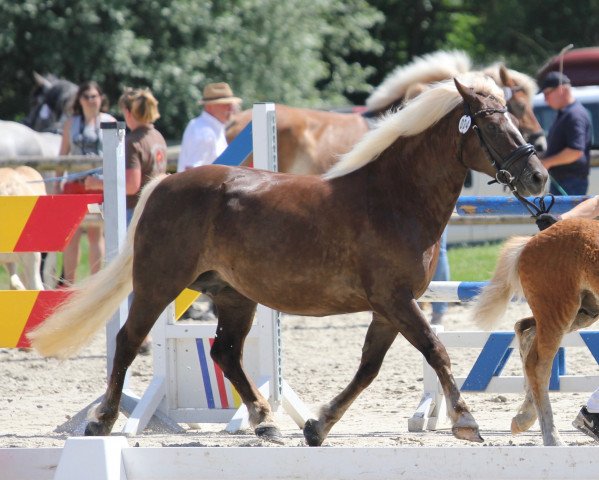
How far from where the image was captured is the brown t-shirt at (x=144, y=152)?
26.9 feet

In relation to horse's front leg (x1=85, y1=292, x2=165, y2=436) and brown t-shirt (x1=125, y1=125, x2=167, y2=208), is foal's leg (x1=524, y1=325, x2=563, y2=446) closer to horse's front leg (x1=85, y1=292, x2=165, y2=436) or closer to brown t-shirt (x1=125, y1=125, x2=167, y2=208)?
horse's front leg (x1=85, y1=292, x2=165, y2=436)

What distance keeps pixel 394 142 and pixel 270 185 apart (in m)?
0.60

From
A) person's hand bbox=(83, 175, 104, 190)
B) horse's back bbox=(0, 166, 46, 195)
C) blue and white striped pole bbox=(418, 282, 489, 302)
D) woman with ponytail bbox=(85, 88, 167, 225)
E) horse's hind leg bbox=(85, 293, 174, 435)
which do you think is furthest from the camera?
horse's back bbox=(0, 166, 46, 195)

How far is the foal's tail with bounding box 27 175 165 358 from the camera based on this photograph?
18.5ft

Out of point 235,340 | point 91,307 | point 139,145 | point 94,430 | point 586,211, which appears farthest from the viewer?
point 139,145

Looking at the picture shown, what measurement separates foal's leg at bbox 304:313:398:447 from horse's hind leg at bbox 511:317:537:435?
1.90 feet

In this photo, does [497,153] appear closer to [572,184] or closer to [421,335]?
[421,335]

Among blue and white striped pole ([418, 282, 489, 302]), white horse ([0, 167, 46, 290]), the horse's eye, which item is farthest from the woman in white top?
the horse's eye

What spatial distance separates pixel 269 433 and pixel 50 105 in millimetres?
8764

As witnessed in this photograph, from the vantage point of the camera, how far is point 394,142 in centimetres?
521

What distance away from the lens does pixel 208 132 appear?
8859 mm

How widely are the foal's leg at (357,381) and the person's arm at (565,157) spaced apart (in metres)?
3.74

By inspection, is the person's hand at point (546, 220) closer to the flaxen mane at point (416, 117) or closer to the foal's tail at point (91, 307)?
the flaxen mane at point (416, 117)

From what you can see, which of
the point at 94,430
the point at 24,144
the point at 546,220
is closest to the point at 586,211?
the point at 546,220
